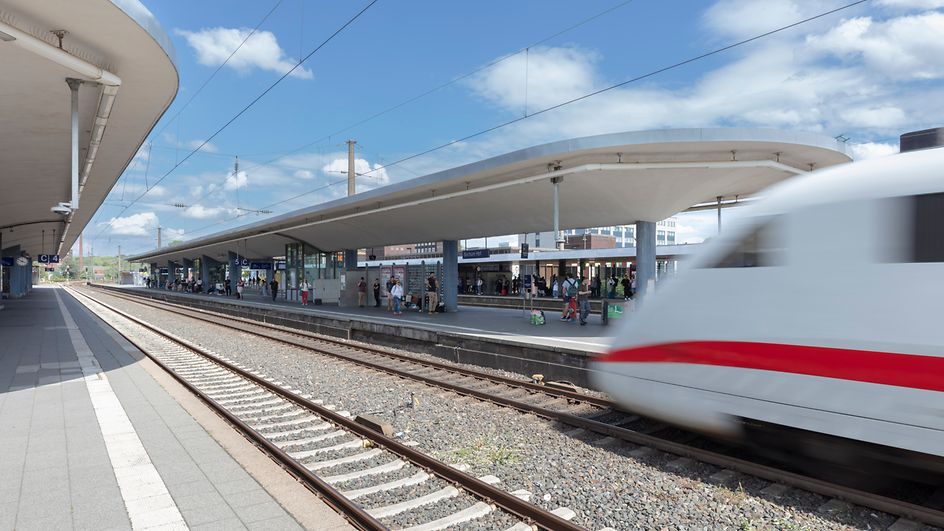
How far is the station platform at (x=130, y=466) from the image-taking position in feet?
12.7

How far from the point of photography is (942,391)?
3.61 metres

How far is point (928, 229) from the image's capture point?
391 cm

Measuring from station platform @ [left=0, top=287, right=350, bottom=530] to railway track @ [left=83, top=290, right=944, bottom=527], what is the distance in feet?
11.3

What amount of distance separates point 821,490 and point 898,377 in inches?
48.7

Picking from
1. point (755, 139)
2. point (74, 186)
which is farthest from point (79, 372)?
point (755, 139)

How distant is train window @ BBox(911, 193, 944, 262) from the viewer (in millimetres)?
3844

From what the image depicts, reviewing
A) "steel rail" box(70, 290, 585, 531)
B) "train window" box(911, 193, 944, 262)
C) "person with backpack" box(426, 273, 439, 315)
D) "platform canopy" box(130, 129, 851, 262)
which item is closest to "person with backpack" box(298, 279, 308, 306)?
"platform canopy" box(130, 129, 851, 262)

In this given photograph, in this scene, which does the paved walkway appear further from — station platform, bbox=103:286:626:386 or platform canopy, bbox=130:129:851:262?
platform canopy, bbox=130:129:851:262

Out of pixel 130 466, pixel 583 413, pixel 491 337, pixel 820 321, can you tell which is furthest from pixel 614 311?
pixel 130 466

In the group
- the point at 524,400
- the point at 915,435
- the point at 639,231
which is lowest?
the point at 524,400

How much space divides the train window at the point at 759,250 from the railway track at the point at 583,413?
1877 mm

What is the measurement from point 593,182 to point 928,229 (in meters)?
9.21

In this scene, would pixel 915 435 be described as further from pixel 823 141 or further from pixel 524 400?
pixel 823 141

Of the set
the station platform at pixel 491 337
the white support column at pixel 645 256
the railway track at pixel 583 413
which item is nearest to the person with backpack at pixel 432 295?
Result: the station platform at pixel 491 337
